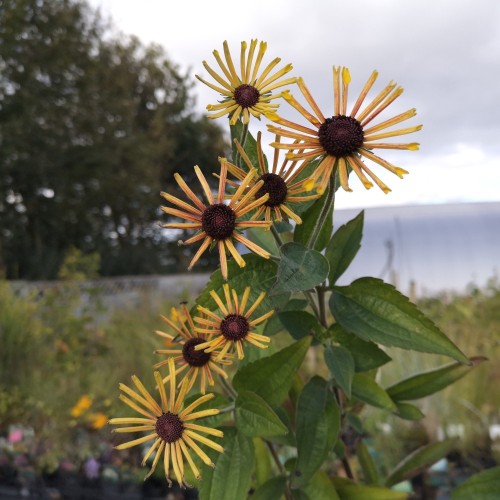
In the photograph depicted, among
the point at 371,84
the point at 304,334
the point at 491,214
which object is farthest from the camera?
the point at 491,214

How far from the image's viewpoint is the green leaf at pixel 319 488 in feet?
2.04

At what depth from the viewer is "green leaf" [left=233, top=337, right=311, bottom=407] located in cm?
57

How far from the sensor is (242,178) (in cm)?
49

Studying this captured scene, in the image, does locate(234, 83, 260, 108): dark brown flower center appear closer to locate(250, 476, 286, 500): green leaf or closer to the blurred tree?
locate(250, 476, 286, 500): green leaf

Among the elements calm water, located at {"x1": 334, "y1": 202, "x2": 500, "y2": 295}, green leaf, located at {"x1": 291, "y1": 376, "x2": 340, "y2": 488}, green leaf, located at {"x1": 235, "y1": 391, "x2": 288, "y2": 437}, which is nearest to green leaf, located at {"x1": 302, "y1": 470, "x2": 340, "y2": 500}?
green leaf, located at {"x1": 291, "y1": 376, "x2": 340, "y2": 488}

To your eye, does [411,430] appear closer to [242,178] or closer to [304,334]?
[304,334]

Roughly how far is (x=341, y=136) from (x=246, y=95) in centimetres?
12

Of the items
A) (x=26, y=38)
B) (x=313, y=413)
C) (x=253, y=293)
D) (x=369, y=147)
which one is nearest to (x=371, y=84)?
(x=369, y=147)

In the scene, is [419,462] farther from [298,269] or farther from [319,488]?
[298,269]

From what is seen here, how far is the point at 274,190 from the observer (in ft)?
1.58

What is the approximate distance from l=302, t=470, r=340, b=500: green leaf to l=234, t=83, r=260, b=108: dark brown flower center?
38 cm

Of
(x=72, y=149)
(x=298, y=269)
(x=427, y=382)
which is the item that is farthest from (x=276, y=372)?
(x=72, y=149)

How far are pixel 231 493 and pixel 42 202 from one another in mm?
12986

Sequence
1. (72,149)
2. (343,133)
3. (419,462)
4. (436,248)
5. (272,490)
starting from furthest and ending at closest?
(72,149), (436,248), (419,462), (272,490), (343,133)
